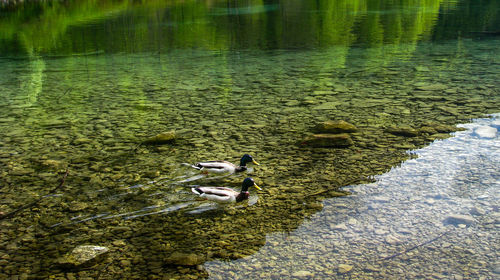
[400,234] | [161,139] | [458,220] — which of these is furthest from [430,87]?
[400,234]

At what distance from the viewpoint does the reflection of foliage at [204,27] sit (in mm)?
27125

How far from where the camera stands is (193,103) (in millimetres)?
14047

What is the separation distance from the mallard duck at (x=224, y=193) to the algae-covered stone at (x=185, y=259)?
145 centimetres

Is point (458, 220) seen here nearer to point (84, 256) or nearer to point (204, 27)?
point (84, 256)

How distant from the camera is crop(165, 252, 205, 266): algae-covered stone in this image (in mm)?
6059

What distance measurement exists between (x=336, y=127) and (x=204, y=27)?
1023 inches

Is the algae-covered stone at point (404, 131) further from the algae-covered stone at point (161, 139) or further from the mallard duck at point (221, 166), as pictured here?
the algae-covered stone at point (161, 139)

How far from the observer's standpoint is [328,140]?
9930mm

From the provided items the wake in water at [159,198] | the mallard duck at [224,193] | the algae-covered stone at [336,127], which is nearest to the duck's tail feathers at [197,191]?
the mallard duck at [224,193]

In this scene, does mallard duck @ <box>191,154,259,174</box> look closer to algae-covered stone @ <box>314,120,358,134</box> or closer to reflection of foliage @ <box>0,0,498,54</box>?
algae-covered stone @ <box>314,120,358,134</box>

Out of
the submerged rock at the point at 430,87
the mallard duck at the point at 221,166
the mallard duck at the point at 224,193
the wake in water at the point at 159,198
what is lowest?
the wake in water at the point at 159,198

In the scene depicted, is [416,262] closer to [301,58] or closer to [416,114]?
[416,114]

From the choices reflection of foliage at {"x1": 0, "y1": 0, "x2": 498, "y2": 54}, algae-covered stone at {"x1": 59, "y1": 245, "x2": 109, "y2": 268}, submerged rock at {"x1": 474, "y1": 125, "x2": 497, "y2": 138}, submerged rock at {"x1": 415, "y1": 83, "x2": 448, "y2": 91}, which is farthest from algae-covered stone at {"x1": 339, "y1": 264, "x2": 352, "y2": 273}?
reflection of foliage at {"x1": 0, "y1": 0, "x2": 498, "y2": 54}

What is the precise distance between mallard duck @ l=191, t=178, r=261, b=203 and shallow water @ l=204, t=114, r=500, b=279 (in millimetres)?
1169
